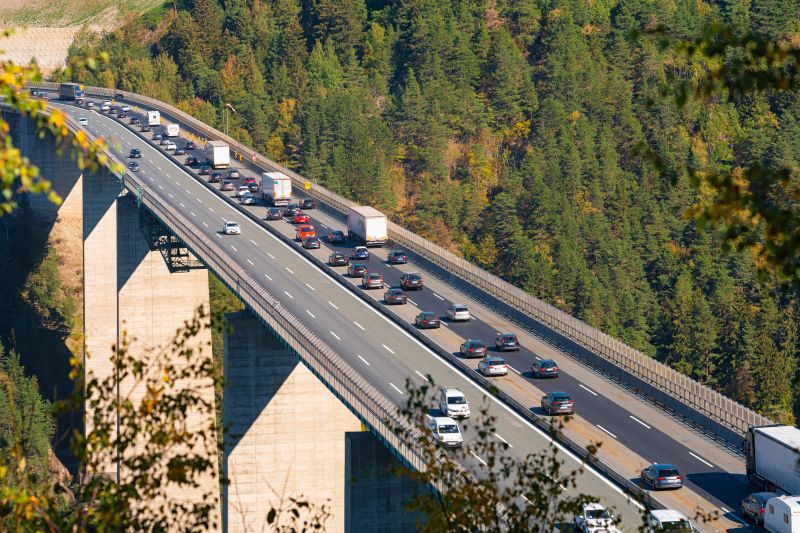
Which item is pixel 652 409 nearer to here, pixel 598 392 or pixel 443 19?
pixel 598 392

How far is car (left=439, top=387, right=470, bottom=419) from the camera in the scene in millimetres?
49062

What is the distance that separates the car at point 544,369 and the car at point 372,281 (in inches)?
800

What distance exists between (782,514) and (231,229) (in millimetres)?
59269

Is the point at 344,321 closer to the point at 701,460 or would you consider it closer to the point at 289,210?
the point at 701,460

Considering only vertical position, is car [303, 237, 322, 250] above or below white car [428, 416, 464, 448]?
below

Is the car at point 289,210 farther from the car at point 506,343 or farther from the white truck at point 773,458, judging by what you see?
the white truck at point 773,458

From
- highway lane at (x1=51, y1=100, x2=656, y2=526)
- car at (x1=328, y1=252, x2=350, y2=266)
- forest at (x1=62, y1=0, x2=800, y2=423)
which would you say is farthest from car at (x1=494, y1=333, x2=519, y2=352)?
forest at (x1=62, y1=0, x2=800, y2=423)

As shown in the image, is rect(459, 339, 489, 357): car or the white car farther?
rect(459, 339, 489, 357): car

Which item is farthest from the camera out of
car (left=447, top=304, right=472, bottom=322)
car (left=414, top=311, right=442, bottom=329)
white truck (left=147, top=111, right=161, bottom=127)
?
white truck (left=147, top=111, right=161, bottom=127)

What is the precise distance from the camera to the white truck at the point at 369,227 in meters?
89.6

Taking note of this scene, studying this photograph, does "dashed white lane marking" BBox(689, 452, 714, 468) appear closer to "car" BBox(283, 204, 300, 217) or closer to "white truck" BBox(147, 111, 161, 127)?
"car" BBox(283, 204, 300, 217)

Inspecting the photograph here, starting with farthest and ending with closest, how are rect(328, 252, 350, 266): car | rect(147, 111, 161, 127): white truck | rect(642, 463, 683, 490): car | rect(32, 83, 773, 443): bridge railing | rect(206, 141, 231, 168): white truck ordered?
1. rect(147, 111, 161, 127): white truck
2. rect(206, 141, 231, 168): white truck
3. rect(328, 252, 350, 266): car
4. rect(32, 83, 773, 443): bridge railing
5. rect(642, 463, 683, 490): car

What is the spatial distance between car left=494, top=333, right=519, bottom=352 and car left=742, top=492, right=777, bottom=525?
22.2 meters

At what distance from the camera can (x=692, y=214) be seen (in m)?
13.4
